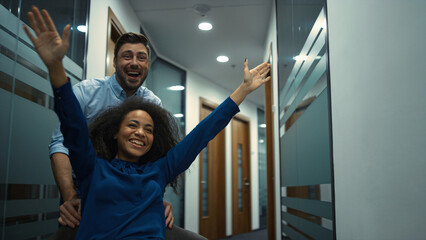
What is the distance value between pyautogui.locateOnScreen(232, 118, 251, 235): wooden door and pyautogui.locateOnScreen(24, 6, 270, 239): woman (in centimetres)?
520

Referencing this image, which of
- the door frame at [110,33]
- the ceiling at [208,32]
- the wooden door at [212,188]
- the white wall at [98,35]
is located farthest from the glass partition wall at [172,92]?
the white wall at [98,35]

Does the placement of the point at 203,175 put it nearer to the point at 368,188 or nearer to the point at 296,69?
the point at 296,69

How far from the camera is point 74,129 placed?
1.13m

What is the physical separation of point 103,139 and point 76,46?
1.20m

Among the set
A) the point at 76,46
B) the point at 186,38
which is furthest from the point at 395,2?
the point at 186,38

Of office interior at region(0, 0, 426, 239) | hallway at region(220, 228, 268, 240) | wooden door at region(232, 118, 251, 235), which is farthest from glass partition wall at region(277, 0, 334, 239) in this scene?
wooden door at region(232, 118, 251, 235)

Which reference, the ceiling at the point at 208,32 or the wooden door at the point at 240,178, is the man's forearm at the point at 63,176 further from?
the wooden door at the point at 240,178

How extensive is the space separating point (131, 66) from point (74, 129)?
78 cm

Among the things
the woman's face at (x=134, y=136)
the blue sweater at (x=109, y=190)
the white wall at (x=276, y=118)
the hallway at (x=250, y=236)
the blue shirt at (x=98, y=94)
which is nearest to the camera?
the blue sweater at (x=109, y=190)

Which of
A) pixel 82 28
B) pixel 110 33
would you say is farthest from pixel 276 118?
pixel 82 28

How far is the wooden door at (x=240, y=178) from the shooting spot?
669 centimetres

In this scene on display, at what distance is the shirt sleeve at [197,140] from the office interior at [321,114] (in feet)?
1.61

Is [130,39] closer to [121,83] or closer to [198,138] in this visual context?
[121,83]

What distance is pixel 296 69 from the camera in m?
2.62
